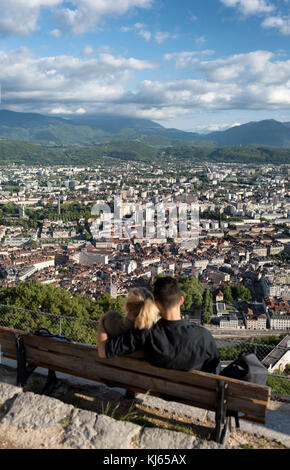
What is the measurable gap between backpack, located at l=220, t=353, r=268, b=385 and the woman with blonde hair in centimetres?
45

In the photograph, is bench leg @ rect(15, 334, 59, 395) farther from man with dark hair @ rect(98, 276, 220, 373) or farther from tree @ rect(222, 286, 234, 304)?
tree @ rect(222, 286, 234, 304)

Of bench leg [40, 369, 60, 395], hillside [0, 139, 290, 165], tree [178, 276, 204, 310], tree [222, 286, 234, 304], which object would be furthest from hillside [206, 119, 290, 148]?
bench leg [40, 369, 60, 395]

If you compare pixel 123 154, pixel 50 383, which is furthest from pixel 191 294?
pixel 123 154

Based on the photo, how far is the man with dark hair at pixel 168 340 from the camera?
171cm

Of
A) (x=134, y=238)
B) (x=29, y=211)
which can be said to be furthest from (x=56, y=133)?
(x=134, y=238)

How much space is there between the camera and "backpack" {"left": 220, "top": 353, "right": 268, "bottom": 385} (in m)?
1.79

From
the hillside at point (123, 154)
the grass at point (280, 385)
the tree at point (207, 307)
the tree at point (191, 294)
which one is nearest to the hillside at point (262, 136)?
the hillside at point (123, 154)

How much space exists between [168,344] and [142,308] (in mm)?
189

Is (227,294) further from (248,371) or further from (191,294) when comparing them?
(248,371)

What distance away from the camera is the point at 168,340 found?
1.72 meters

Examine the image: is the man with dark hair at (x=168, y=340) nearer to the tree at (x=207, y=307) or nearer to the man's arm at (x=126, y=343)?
the man's arm at (x=126, y=343)

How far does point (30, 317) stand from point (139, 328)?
4.20 m
